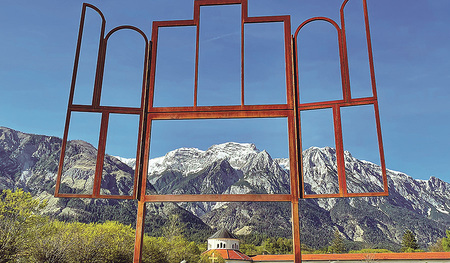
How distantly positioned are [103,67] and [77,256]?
5.50 metres

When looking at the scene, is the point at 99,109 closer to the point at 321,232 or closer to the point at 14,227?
the point at 14,227

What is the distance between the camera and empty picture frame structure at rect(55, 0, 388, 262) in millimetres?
8336

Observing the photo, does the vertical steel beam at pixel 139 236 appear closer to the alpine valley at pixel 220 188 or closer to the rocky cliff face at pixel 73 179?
the rocky cliff face at pixel 73 179

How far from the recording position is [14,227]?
9.79 m

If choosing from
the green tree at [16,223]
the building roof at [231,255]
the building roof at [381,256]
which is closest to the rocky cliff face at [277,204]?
the building roof at [231,255]

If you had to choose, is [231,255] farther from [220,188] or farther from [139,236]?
[220,188]

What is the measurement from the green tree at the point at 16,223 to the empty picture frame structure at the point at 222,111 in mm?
2152

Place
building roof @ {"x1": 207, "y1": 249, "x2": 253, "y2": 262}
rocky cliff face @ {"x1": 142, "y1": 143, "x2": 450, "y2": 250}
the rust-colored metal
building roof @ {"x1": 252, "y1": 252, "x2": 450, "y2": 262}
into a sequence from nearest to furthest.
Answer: the rust-colored metal → building roof @ {"x1": 252, "y1": 252, "x2": 450, "y2": 262} → building roof @ {"x1": 207, "y1": 249, "x2": 253, "y2": 262} → rocky cliff face @ {"x1": 142, "y1": 143, "x2": 450, "y2": 250}

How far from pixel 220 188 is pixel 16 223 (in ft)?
358

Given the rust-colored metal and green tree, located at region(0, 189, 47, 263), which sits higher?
the rust-colored metal

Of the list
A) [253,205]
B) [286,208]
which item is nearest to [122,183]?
[253,205]

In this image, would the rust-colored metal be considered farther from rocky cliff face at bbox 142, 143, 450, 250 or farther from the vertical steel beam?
rocky cliff face at bbox 142, 143, 450, 250

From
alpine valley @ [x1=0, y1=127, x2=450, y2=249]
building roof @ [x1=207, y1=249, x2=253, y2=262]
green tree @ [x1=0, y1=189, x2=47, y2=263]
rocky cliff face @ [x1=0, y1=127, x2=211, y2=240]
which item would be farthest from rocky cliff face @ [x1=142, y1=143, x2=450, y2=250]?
green tree @ [x1=0, y1=189, x2=47, y2=263]

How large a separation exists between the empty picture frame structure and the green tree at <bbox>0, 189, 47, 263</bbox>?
2152mm
